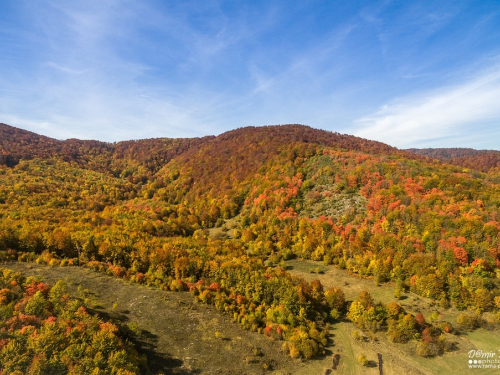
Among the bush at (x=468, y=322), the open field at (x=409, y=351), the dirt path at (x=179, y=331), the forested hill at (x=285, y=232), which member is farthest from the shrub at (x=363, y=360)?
the bush at (x=468, y=322)

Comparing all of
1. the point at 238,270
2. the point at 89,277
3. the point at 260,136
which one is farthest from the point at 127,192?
the point at 238,270

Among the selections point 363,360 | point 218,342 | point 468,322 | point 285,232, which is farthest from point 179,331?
point 285,232

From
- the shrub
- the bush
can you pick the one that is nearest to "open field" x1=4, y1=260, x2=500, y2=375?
the shrub

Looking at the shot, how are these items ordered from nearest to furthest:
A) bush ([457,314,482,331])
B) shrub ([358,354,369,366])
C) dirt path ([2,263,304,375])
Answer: dirt path ([2,263,304,375]), shrub ([358,354,369,366]), bush ([457,314,482,331])

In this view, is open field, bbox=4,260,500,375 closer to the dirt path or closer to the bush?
the dirt path

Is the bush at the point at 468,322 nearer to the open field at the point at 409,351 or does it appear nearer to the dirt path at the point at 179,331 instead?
the open field at the point at 409,351

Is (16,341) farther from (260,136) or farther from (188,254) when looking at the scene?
(260,136)
